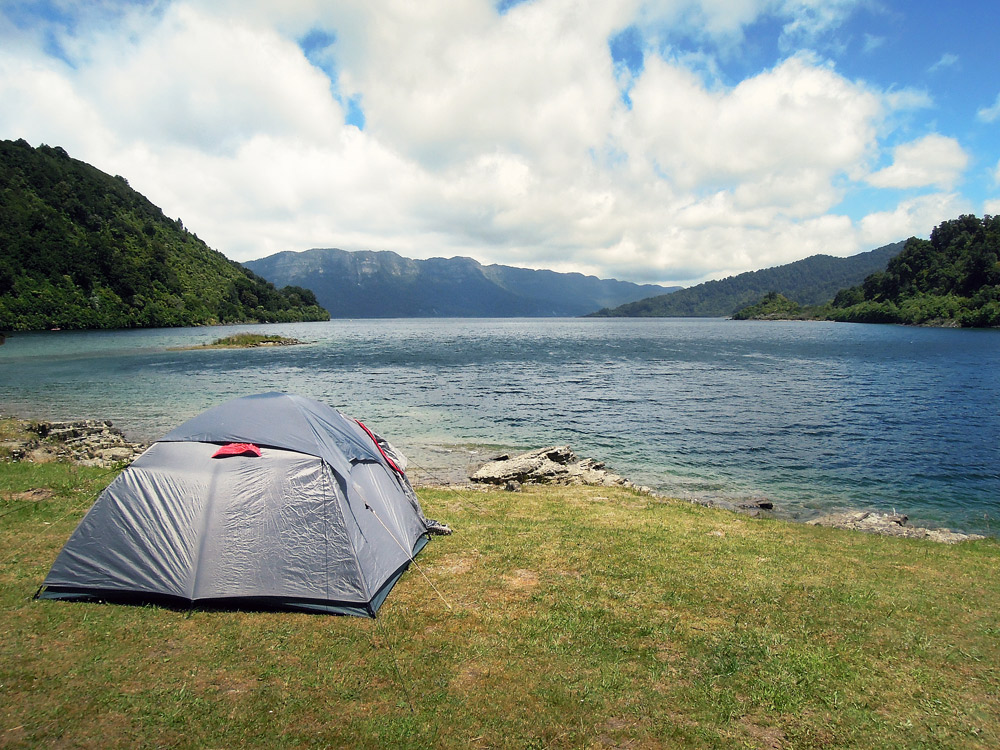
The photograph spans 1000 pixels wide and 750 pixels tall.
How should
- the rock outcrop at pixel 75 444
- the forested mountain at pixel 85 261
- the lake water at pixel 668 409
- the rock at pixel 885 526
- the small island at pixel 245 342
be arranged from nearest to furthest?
1. the rock at pixel 885 526
2. the rock outcrop at pixel 75 444
3. the lake water at pixel 668 409
4. the small island at pixel 245 342
5. the forested mountain at pixel 85 261

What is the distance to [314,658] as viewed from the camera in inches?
290

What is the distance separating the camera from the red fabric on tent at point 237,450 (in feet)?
31.7

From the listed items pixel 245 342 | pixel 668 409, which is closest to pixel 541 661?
pixel 668 409

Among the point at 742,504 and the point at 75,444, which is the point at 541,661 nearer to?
the point at 742,504

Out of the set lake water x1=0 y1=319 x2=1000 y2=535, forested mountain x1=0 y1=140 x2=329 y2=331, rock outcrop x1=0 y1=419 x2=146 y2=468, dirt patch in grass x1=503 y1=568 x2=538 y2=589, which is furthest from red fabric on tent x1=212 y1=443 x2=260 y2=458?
forested mountain x1=0 y1=140 x2=329 y2=331

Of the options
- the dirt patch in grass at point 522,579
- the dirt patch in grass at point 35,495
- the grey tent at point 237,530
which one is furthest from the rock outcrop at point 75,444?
the dirt patch in grass at point 522,579

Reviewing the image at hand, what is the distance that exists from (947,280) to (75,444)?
739 ft

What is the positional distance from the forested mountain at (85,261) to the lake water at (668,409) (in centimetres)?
6163

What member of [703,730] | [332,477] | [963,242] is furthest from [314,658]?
[963,242]

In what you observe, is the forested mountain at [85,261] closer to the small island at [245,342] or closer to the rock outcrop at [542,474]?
the small island at [245,342]

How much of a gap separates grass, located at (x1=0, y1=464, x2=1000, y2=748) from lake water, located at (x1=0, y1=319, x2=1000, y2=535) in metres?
12.6

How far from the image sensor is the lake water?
2483cm

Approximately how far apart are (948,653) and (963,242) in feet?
770

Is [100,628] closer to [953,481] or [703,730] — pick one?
[703,730]
